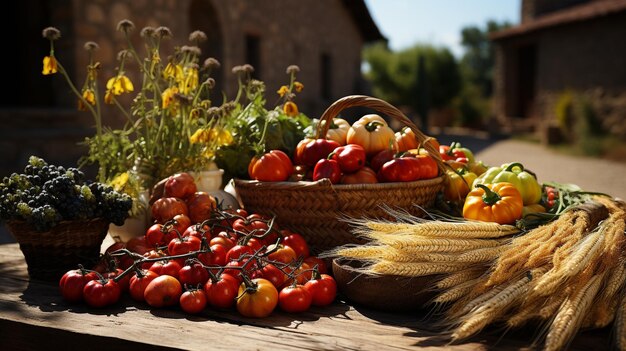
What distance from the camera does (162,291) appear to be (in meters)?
1.70

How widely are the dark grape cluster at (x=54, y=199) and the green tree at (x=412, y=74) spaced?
23.4m

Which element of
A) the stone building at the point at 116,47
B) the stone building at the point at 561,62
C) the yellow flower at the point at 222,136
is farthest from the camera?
the stone building at the point at 561,62

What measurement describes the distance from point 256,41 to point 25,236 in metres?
8.53

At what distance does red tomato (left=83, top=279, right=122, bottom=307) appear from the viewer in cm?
171

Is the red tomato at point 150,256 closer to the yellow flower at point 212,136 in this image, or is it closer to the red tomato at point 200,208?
the red tomato at point 200,208

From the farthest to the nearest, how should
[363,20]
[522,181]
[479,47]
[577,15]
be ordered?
1. [479,47]
2. [363,20]
3. [577,15]
4. [522,181]

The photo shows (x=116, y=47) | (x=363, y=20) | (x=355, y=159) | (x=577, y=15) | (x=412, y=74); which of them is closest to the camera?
(x=355, y=159)

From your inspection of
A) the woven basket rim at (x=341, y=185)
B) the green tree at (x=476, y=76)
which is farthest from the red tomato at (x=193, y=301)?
the green tree at (x=476, y=76)

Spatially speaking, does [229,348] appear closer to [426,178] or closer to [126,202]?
[126,202]

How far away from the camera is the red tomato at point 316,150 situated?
7.40ft

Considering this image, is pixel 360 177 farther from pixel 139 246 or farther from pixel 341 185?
pixel 139 246

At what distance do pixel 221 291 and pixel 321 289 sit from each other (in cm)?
30

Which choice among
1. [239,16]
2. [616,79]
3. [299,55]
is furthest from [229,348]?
[616,79]

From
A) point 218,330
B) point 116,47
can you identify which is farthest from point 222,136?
point 116,47
